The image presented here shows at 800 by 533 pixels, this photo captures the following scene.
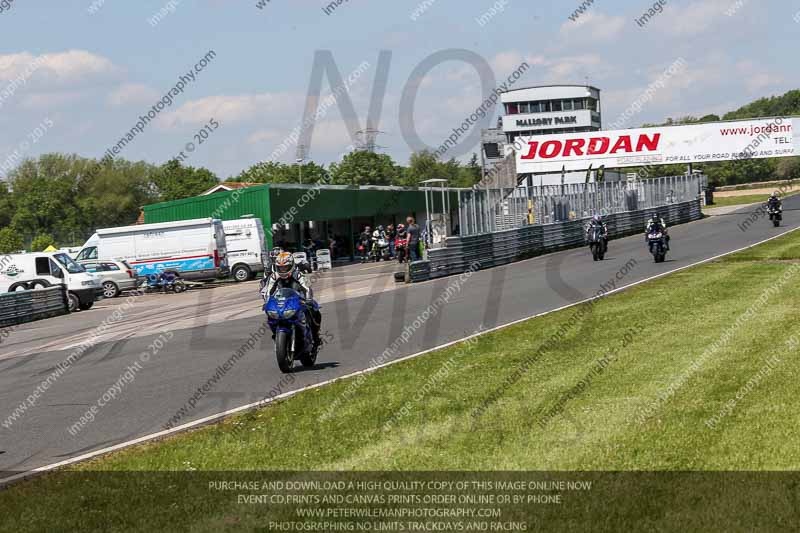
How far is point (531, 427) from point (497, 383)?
2.15 metres

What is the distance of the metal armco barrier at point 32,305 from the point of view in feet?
83.6

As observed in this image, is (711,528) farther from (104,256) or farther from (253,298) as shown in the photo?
(104,256)

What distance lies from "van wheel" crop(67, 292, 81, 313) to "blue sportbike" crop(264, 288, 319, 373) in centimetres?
1929

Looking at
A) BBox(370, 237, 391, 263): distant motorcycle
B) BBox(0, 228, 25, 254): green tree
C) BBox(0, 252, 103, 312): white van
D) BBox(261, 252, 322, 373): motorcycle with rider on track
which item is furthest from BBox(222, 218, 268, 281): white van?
BBox(261, 252, 322, 373): motorcycle with rider on track

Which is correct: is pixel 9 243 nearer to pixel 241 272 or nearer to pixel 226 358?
pixel 241 272

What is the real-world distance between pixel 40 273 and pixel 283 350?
2118cm

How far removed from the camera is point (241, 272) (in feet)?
129

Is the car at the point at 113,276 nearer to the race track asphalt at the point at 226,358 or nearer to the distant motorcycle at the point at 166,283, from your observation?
the distant motorcycle at the point at 166,283

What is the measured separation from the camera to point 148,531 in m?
5.53

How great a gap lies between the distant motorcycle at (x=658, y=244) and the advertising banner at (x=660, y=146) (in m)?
36.7

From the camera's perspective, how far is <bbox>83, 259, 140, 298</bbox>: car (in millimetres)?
35406

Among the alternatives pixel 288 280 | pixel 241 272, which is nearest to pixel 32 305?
pixel 241 272

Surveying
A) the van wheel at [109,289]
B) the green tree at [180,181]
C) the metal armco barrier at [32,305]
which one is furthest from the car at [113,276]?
the green tree at [180,181]

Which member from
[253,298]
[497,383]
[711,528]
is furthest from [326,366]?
[253,298]
